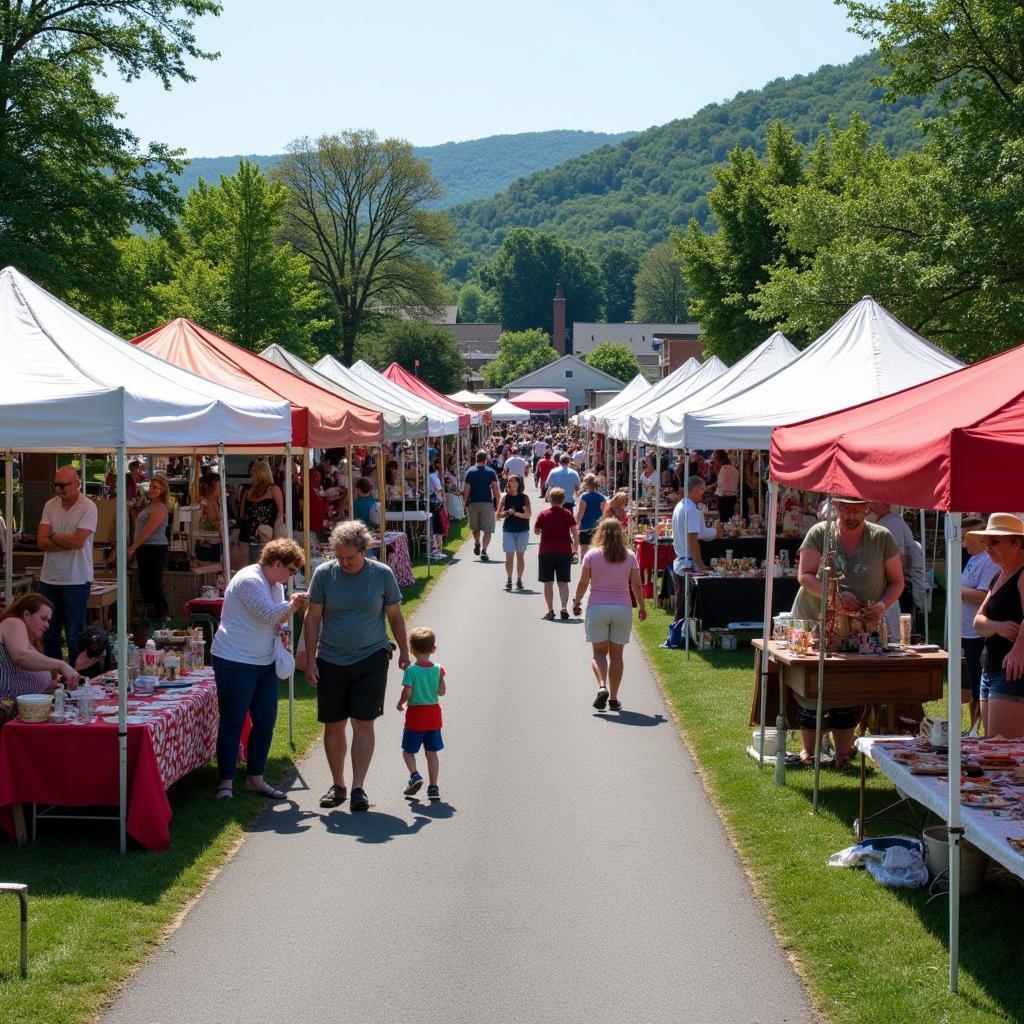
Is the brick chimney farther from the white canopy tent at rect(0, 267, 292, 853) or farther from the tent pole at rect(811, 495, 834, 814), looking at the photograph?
the tent pole at rect(811, 495, 834, 814)

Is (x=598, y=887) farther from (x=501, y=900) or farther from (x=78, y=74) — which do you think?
(x=78, y=74)

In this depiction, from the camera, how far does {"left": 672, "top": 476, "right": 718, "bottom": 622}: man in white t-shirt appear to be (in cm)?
1538

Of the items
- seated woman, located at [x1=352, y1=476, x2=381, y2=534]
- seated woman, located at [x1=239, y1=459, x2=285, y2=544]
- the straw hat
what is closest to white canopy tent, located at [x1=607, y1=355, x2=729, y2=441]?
seated woman, located at [x1=352, y1=476, x2=381, y2=534]

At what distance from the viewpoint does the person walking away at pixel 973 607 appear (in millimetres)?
9141

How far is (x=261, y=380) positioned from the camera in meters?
13.8

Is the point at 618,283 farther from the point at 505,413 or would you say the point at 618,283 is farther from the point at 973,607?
the point at 973,607

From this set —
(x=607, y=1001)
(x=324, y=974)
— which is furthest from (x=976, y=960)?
(x=324, y=974)

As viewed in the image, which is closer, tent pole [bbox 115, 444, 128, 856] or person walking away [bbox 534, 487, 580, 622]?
tent pole [bbox 115, 444, 128, 856]

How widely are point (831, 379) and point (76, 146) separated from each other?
20183 mm

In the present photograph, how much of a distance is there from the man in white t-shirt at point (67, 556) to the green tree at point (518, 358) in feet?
356

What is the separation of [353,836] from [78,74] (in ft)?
83.5

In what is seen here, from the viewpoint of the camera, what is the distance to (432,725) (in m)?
9.13

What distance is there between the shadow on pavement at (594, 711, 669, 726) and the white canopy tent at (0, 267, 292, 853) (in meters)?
3.86

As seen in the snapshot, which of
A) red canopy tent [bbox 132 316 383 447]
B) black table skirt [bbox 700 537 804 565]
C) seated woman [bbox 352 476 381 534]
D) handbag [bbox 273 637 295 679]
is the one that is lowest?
handbag [bbox 273 637 295 679]
